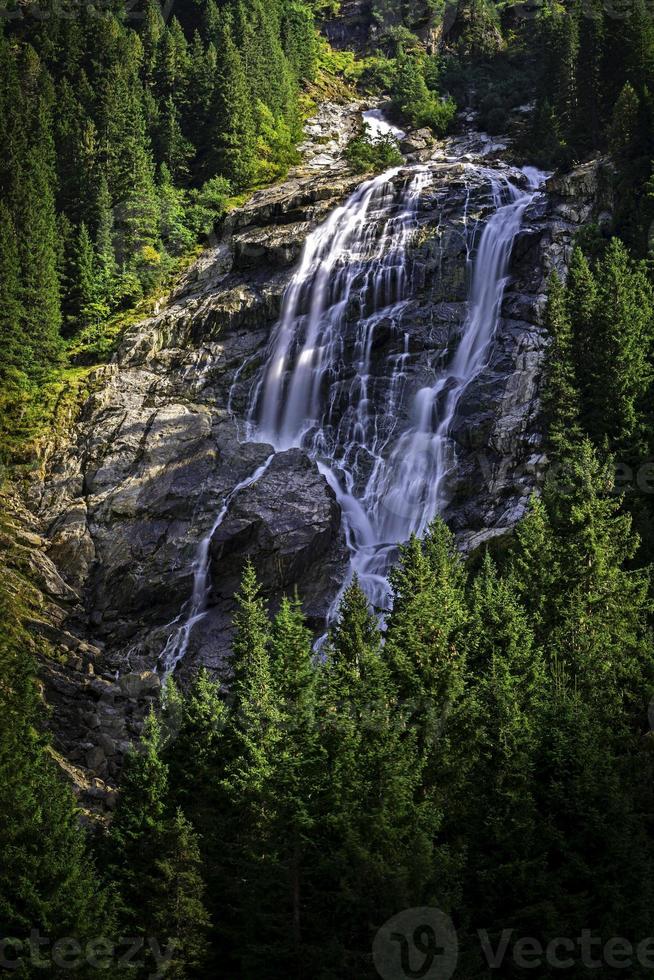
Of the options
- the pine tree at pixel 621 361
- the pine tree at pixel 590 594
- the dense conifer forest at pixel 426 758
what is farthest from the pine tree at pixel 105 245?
the pine tree at pixel 590 594

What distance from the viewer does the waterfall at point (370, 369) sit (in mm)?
49094

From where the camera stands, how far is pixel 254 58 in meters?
84.6

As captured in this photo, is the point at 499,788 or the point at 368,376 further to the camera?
the point at 368,376

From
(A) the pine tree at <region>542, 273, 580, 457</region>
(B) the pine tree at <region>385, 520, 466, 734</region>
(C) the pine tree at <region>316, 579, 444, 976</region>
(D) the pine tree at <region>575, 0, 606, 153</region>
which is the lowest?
(C) the pine tree at <region>316, 579, 444, 976</region>

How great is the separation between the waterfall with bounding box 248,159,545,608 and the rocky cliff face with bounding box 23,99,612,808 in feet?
2.93

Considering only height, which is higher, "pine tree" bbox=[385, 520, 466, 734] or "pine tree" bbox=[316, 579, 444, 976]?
"pine tree" bbox=[385, 520, 466, 734]

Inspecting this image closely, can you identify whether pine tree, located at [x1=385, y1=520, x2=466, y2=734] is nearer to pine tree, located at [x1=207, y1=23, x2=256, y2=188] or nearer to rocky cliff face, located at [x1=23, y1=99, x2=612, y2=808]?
rocky cliff face, located at [x1=23, y1=99, x2=612, y2=808]

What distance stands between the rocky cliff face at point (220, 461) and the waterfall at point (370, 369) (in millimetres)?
892

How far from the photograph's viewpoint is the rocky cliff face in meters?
46.0

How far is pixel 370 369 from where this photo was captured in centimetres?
5547

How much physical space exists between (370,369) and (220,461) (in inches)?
395

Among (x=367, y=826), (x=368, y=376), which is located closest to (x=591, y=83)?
(x=368, y=376)

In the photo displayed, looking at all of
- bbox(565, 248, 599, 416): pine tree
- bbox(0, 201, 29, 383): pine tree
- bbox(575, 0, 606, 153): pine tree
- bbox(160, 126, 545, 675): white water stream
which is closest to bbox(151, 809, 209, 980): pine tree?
bbox(160, 126, 545, 675): white water stream

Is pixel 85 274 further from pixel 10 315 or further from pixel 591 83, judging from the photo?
pixel 591 83
